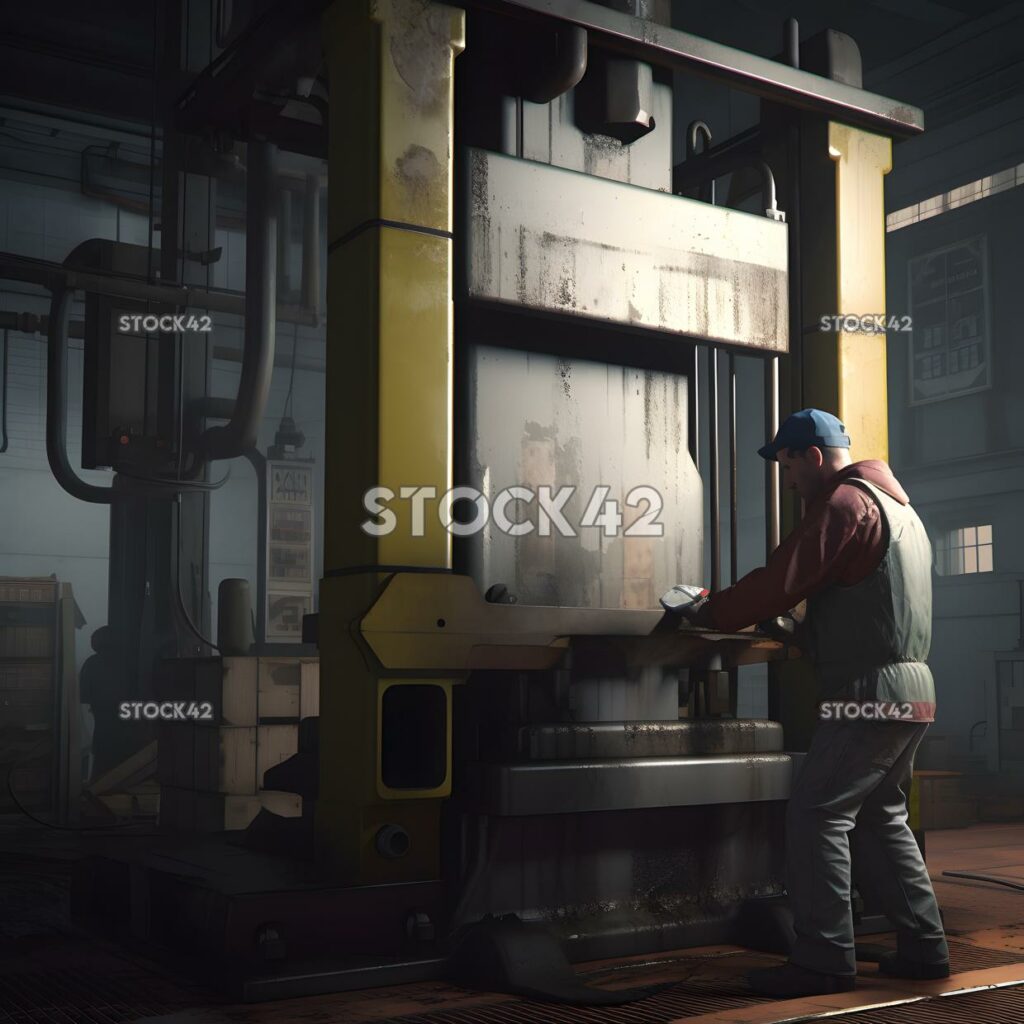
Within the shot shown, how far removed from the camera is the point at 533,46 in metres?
3.83

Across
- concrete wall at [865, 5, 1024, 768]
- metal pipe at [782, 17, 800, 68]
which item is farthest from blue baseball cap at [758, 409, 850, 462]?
concrete wall at [865, 5, 1024, 768]

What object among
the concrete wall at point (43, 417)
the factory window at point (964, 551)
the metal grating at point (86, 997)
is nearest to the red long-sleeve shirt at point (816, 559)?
the metal grating at point (86, 997)

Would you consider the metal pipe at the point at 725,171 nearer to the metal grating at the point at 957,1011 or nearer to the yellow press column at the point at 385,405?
the yellow press column at the point at 385,405

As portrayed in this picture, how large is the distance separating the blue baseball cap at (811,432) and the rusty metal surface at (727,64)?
126cm

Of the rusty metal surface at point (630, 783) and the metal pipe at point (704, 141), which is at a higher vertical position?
the metal pipe at point (704, 141)

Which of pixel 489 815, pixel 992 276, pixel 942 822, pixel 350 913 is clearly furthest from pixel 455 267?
pixel 992 276

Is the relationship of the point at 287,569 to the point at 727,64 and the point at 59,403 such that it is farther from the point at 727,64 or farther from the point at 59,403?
the point at 727,64

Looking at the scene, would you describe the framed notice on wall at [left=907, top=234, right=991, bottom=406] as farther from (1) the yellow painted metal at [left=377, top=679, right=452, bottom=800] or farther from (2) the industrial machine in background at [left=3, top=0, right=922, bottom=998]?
(1) the yellow painted metal at [left=377, top=679, right=452, bottom=800]

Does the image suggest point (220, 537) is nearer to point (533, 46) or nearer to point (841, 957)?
point (533, 46)

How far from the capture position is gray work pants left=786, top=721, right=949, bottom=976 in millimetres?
3031

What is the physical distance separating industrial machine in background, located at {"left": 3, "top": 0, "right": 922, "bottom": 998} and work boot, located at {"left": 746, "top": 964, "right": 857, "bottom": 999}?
49 centimetres

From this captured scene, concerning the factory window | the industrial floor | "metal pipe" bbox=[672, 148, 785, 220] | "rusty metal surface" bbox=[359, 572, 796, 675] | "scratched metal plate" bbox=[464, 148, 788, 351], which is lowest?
the industrial floor

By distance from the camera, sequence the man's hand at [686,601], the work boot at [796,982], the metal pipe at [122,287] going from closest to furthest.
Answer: the work boot at [796,982], the man's hand at [686,601], the metal pipe at [122,287]

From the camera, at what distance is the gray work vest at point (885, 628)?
126 inches
